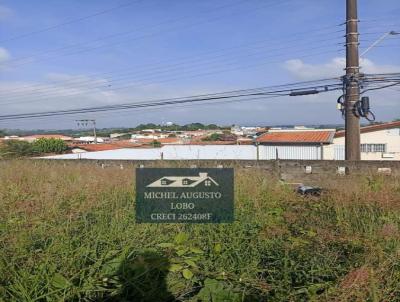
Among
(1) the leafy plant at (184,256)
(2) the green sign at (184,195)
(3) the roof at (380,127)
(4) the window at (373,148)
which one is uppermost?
(2) the green sign at (184,195)

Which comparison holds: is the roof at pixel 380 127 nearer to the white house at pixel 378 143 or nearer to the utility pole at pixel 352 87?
the white house at pixel 378 143

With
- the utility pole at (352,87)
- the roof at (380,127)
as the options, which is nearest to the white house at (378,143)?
the roof at (380,127)

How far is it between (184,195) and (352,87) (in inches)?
319

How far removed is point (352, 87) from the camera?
10445mm

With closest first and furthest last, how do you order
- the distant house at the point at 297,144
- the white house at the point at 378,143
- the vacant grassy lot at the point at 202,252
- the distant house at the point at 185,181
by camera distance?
the vacant grassy lot at the point at 202,252 < the distant house at the point at 185,181 < the white house at the point at 378,143 < the distant house at the point at 297,144

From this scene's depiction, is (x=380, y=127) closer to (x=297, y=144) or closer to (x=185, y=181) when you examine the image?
(x=297, y=144)

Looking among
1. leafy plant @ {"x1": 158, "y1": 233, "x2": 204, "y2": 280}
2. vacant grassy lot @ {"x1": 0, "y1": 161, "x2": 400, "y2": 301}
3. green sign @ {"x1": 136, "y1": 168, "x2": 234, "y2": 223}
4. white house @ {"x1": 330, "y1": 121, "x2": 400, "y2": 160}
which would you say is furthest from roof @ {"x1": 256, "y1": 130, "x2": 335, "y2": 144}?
leafy plant @ {"x1": 158, "y1": 233, "x2": 204, "y2": 280}

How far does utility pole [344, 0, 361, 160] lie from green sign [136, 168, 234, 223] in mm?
6779

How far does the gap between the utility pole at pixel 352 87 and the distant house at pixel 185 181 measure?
7.12 metres

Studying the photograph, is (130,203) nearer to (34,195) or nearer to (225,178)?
(34,195)

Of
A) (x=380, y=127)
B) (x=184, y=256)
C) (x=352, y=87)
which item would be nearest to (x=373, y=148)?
(x=380, y=127)

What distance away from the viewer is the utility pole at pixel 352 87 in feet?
34.0

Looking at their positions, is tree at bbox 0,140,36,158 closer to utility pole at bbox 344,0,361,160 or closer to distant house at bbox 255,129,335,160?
utility pole at bbox 344,0,361,160

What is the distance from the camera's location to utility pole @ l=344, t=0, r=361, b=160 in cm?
1035
